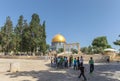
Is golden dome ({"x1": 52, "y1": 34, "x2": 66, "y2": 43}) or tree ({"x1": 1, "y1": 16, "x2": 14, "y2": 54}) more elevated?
golden dome ({"x1": 52, "y1": 34, "x2": 66, "y2": 43})

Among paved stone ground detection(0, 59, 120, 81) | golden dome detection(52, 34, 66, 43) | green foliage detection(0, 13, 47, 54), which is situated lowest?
paved stone ground detection(0, 59, 120, 81)

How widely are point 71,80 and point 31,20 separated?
47.3 meters

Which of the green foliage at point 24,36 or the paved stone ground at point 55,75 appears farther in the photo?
the green foliage at point 24,36

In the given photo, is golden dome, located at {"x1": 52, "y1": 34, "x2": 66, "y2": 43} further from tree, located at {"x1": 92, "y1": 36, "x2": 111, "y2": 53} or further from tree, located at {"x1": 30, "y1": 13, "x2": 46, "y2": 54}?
tree, located at {"x1": 30, "y1": 13, "x2": 46, "y2": 54}

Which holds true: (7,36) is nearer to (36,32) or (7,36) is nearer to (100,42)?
(36,32)

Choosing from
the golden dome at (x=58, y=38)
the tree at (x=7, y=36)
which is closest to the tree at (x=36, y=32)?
the tree at (x=7, y=36)

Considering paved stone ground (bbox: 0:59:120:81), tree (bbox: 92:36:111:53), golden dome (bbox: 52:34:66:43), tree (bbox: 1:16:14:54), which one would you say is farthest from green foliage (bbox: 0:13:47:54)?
golden dome (bbox: 52:34:66:43)

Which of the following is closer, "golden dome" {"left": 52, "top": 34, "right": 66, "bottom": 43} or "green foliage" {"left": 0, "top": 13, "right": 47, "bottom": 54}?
"green foliage" {"left": 0, "top": 13, "right": 47, "bottom": 54}

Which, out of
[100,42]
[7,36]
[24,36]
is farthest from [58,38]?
A: [24,36]

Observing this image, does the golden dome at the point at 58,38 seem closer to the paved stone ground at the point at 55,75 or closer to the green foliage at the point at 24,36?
the green foliage at the point at 24,36

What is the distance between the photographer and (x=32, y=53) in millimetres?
65438

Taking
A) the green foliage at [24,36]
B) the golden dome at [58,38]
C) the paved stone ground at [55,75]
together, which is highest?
the golden dome at [58,38]

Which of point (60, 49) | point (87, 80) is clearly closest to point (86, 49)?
point (60, 49)

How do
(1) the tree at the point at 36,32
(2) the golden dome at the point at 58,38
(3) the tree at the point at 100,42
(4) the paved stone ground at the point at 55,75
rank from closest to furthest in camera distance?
1. (4) the paved stone ground at the point at 55,75
2. (1) the tree at the point at 36,32
3. (3) the tree at the point at 100,42
4. (2) the golden dome at the point at 58,38
